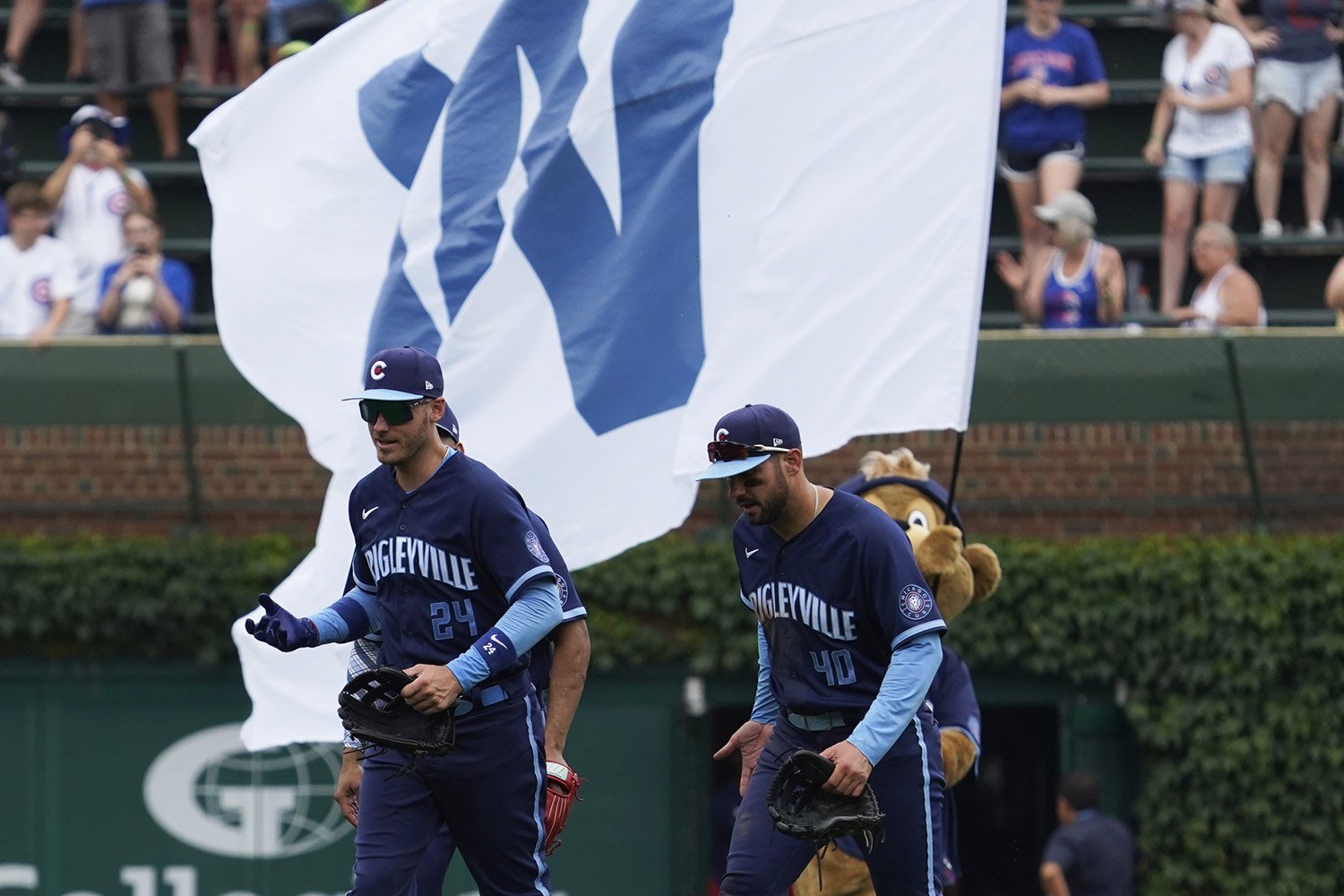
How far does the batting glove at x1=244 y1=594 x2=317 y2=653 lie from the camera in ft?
20.9

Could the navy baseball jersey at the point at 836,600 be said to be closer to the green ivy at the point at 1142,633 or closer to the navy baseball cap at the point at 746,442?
the navy baseball cap at the point at 746,442

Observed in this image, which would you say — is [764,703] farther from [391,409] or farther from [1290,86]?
[1290,86]

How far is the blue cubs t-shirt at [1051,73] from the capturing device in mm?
13133

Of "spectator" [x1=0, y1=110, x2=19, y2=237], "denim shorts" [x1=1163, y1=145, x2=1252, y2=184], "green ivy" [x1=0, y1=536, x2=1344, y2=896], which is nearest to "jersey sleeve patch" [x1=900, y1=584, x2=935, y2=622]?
"green ivy" [x1=0, y1=536, x2=1344, y2=896]

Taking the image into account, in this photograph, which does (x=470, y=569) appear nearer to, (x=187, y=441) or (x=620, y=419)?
(x=620, y=419)

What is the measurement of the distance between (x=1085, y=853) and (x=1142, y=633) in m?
1.38

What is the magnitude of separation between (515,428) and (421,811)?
6.14ft

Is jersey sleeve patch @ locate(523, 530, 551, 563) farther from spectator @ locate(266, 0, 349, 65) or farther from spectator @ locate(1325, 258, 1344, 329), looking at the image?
spectator @ locate(266, 0, 349, 65)

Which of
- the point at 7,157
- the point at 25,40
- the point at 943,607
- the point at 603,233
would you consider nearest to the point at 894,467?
the point at 943,607

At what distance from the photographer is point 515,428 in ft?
26.5

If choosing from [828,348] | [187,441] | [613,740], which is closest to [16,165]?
[187,441]

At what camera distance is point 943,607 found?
7848 millimetres

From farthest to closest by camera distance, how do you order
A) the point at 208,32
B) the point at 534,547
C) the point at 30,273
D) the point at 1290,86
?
the point at 208,32 < the point at 1290,86 < the point at 30,273 < the point at 534,547

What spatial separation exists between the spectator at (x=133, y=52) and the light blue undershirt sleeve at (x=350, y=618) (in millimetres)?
8440
